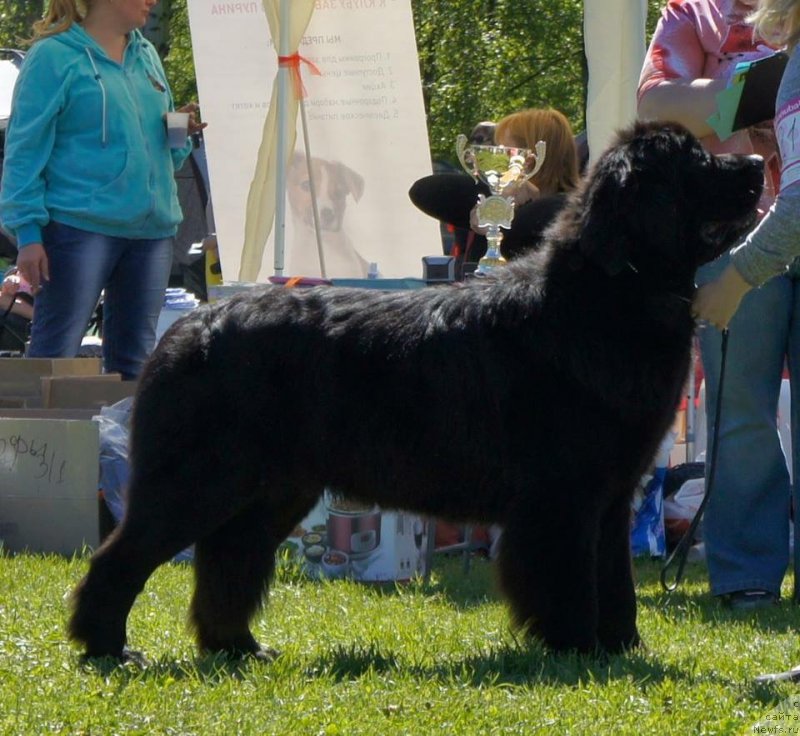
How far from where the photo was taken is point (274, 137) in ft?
23.0

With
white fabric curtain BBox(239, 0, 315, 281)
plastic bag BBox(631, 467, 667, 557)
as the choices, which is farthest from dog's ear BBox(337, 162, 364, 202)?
plastic bag BBox(631, 467, 667, 557)

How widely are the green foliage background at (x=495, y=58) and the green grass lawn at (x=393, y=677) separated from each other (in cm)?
1336

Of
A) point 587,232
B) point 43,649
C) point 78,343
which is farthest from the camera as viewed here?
point 78,343

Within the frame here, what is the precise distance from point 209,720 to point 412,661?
752 millimetres

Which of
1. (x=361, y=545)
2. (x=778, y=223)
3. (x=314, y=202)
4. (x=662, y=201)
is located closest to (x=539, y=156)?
(x=361, y=545)

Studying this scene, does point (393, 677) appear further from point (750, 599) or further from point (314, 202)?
point (314, 202)

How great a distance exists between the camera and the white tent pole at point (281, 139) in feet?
22.0

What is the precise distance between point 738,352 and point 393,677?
1.88 meters

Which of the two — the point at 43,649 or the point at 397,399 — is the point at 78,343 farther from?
the point at 397,399

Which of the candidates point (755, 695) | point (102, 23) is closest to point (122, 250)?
point (102, 23)

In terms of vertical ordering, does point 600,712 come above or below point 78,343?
below

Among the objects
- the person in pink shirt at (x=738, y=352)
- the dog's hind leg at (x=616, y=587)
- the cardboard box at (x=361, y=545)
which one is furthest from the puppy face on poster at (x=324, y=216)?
the dog's hind leg at (x=616, y=587)

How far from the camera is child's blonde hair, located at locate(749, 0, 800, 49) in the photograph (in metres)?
3.37

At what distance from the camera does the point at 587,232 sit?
3.42m
